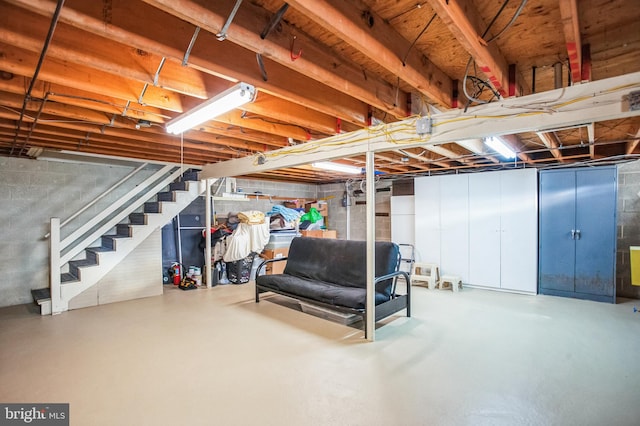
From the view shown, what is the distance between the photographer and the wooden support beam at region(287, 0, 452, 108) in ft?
4.71

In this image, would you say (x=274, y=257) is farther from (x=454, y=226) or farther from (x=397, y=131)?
(x=397, y=131)

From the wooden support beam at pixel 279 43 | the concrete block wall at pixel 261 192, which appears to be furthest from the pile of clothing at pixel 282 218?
the wooden support beam at pixel 279 43

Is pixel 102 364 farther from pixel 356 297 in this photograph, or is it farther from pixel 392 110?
pixel 392 110

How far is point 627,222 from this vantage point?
4996 millimetres

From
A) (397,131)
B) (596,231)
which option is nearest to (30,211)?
(397,131)

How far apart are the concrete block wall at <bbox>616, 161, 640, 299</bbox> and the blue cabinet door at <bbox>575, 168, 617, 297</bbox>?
65cm

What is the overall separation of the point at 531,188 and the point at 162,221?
6040mm

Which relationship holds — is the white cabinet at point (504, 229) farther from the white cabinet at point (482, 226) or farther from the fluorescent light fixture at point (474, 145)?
the fluorescent light fixture at point (474, 145)

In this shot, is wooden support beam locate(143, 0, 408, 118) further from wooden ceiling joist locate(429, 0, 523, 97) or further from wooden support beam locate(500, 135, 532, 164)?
wooden support beam locate(500, 135, 532, 164)

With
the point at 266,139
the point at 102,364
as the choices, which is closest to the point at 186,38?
the point at 266,139

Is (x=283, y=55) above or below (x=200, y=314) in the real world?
above

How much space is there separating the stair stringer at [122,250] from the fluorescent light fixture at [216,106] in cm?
254

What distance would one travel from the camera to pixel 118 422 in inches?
78.6

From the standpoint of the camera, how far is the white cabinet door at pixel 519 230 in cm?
515
